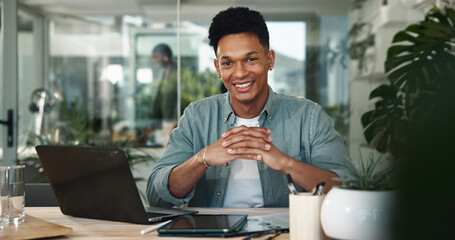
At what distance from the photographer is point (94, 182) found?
1335 mm

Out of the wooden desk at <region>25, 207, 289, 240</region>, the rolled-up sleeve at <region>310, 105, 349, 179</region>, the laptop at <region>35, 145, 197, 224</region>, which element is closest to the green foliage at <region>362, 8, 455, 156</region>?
the rolled-up sleeve at <region>310, 105, 349, 179</region>

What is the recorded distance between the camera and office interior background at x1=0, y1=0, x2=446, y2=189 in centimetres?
354

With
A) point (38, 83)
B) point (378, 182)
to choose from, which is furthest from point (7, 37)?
point (378, 182)

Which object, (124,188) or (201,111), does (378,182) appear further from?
(201,111)

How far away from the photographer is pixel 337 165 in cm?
184

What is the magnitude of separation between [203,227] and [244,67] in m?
0.96

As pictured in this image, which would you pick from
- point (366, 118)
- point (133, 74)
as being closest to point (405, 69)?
point (366, 118)

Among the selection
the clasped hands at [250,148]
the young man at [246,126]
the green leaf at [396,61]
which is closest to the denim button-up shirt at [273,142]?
the young man at [246,126]

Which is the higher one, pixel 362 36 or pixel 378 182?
pixel 362 36

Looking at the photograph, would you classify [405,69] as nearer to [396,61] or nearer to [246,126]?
[396,61]

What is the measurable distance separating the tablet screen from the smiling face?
80cm

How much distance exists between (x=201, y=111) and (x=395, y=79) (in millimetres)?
1556

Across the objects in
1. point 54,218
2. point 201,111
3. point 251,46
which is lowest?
point 54,218

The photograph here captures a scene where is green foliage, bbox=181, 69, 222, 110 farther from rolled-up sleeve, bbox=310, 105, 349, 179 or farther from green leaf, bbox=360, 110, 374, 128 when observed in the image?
rolled-up sleeve, bbox=310, 105, 349, 179
